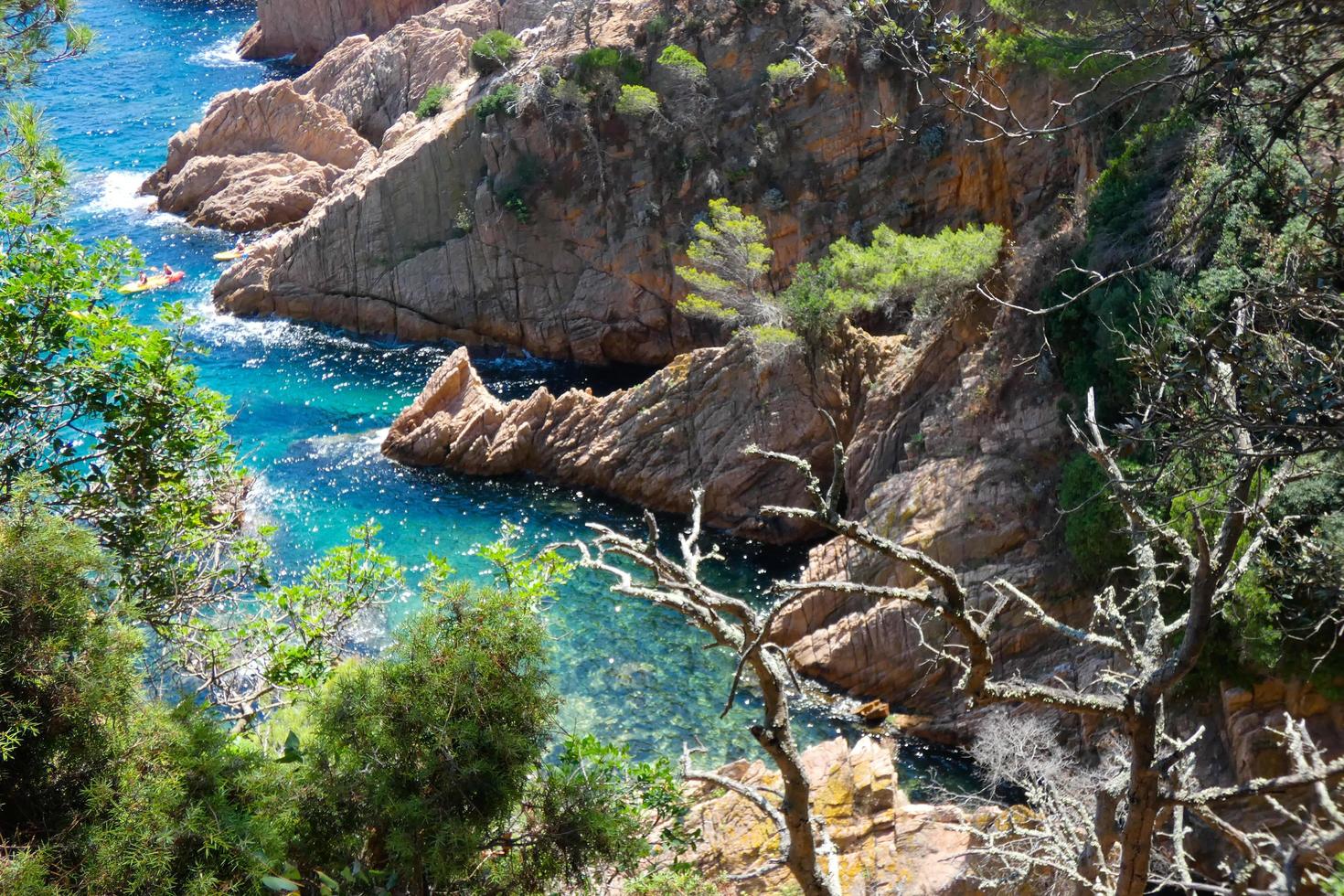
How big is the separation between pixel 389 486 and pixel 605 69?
14964 millimetres

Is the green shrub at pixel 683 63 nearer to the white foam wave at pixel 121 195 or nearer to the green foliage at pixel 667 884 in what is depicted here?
the white foam wave at pixel 121 195

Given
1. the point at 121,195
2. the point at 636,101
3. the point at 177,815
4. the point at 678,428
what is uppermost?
the point at 636,101

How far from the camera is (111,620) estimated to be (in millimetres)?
8312

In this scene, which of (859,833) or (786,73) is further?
(786,73)

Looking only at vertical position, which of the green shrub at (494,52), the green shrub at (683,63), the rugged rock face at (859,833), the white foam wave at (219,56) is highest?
the green shrub at (683,63)

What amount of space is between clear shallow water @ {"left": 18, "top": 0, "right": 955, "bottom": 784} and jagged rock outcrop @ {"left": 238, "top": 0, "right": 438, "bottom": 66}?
9.74 meters

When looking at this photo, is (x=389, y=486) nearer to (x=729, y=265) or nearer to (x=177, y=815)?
(x=729, y=265)

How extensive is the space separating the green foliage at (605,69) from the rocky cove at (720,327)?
596mm

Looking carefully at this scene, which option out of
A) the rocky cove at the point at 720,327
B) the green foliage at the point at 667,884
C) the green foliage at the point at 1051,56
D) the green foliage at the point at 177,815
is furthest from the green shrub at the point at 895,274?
the green foliage at the point at 177,815

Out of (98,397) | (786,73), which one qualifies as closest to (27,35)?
(98,397)

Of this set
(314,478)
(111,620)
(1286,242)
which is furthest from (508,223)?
(111,620)

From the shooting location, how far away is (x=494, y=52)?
3591 centimetres

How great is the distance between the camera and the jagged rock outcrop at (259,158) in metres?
43.2

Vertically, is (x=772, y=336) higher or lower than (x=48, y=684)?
A: lower
